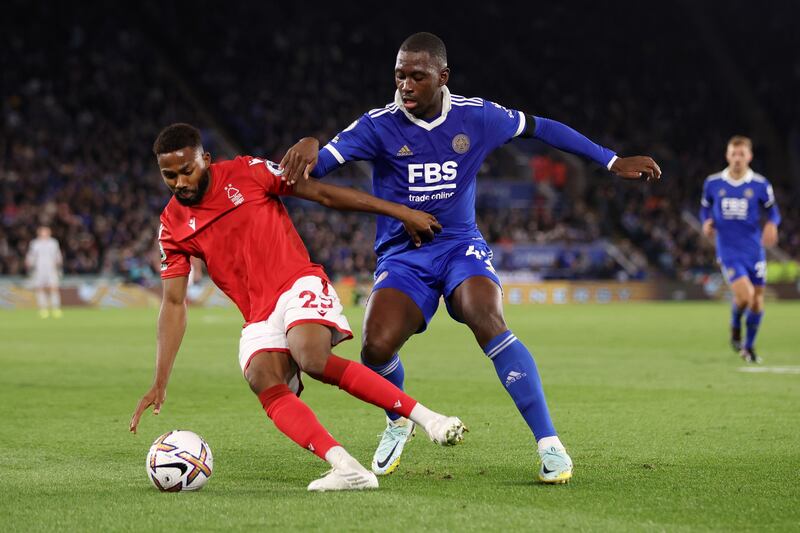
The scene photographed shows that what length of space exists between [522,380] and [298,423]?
116 cm

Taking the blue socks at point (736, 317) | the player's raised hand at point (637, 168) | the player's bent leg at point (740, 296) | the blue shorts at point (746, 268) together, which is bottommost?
the blue socks at point (736, 317)

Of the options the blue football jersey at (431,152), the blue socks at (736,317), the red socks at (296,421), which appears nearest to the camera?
the red socks at (296,421)

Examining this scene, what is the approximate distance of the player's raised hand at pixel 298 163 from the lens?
571cm

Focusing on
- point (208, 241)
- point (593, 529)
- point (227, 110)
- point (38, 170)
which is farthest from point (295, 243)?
point (227, 110)

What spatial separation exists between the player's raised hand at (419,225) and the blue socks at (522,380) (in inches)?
25.1

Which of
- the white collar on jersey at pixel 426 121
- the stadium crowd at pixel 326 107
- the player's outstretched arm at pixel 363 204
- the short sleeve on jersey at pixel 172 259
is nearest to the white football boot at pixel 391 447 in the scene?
the player's outstretched arm at pixel 363 204

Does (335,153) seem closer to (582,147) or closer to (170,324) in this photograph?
(170,324)

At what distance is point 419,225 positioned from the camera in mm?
5875

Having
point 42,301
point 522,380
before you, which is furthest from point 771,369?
point 42,301

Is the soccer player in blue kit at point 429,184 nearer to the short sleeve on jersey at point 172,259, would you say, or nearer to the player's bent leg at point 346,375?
the player's bent leg at point 346,375

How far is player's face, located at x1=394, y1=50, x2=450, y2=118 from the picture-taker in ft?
19.9

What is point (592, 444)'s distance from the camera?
6.96m

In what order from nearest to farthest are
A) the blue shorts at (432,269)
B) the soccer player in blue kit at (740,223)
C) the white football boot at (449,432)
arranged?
the white football boot at (449,432) → the blue shorts at (432,269) → the soccer player in blue kit at (740,223)

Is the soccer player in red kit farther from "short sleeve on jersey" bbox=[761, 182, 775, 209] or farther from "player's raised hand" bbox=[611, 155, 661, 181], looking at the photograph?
"short sleeve on jersey" bbox=[761, 182, 775, 209]
